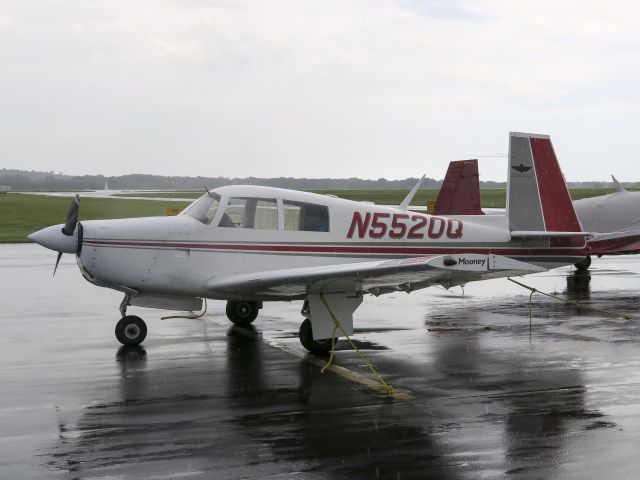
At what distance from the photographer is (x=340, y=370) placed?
945 centimetres

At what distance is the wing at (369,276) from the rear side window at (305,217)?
0.89 metres

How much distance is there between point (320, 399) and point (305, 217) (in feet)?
12.2

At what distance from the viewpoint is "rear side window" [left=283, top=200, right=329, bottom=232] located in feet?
36.7

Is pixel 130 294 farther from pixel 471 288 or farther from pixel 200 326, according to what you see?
pixel 471 288

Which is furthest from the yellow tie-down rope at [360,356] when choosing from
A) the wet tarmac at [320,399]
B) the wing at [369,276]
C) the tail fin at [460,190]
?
the tail fin at [460,190]

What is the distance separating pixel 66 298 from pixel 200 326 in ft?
15.8

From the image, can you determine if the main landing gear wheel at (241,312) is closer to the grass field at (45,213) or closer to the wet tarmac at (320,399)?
the wet tarmac at (320,399)

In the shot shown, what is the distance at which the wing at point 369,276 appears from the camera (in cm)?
818

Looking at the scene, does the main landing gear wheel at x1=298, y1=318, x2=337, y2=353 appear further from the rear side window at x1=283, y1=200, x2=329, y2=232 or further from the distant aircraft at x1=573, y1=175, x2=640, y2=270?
the distant aircraft at x1=573, y1=175, x2=640, y2=270

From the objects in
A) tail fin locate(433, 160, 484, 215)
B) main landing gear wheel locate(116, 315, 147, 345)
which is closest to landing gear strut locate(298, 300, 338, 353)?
main landing gear wheel locate(116, 315, 147, 345)

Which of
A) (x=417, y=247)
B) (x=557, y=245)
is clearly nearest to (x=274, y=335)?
(x=417, y=247)

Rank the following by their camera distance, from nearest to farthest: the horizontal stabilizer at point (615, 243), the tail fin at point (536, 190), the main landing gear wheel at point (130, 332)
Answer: the main landing gear wheel at point (130, 332), the tail fin at point (536, 190), the horizontal stabilizer at point (615, 243)

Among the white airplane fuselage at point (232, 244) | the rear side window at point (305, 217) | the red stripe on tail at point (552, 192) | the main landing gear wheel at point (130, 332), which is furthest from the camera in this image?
the red stripe on tail at point (552, 192)

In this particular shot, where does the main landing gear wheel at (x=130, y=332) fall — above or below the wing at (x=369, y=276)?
below
